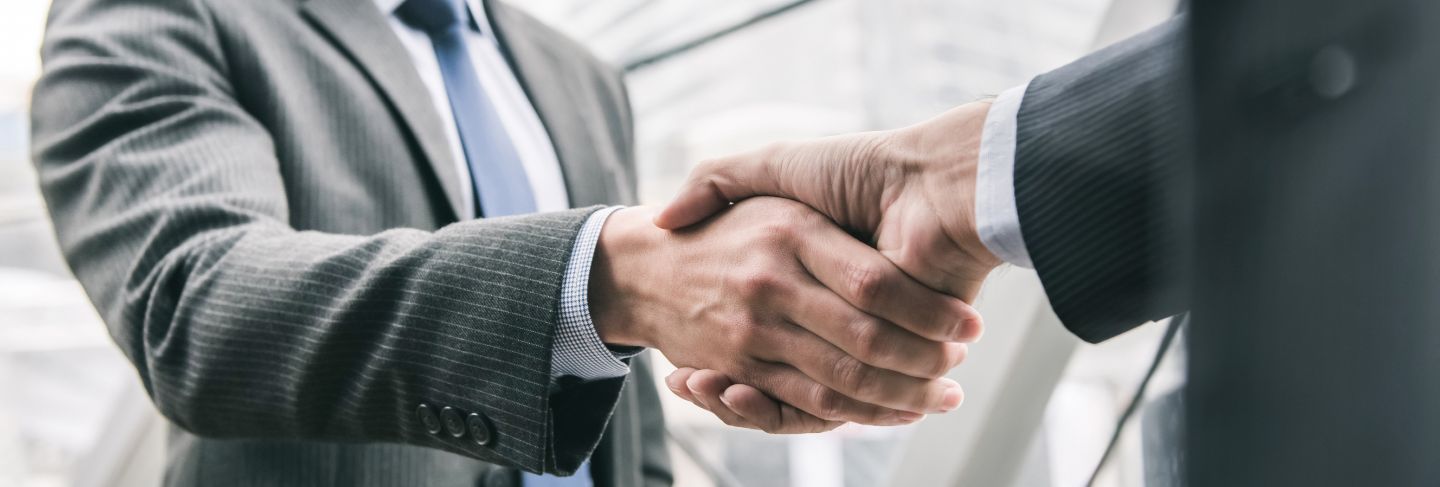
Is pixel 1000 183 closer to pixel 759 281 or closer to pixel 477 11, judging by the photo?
pixel 759 281

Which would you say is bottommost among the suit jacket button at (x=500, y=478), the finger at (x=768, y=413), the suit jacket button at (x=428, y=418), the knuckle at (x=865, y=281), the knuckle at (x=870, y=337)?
the suit jacket button at (x=500, y=478)

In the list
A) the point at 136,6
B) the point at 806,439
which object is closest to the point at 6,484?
the point at 806,439

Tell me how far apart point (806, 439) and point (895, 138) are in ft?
5.95

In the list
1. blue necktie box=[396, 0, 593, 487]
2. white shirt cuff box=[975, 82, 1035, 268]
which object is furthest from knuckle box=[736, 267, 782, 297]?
blue necktie box=[396, 0, 593, 487]

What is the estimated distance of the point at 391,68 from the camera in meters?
0.78

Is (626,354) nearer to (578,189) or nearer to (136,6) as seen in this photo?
(578,189)

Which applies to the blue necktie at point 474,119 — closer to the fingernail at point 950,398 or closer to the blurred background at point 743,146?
the fingernail at point 950,398

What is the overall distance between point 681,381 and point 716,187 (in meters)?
0.11

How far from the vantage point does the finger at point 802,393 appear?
53cm

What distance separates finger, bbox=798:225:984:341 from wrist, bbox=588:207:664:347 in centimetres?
9

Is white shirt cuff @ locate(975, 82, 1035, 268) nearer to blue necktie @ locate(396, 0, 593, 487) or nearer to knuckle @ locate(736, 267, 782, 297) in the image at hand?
knuckle @ locate(736, 267, 782, 297)

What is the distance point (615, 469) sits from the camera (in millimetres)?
805

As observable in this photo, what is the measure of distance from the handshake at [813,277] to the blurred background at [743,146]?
25.9 inches


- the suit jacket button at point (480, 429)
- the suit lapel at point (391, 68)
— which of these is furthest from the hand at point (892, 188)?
the suit lapel at point (391, 68)
